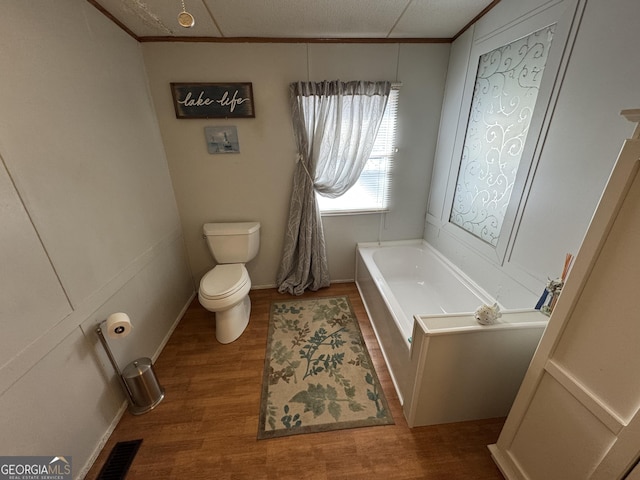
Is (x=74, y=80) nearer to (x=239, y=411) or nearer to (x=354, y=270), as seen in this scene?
(x=239, y=411)

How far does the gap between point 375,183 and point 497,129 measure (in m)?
0.99

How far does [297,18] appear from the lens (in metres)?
1.59

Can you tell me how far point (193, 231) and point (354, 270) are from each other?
1.64m

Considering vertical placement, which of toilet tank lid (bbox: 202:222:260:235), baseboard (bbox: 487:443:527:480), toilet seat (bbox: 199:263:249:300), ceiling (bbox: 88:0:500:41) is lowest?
baseboard (bbox: 487:443:527:480)

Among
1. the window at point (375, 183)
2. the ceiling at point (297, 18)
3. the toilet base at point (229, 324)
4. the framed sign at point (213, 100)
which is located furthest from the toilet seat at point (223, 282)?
the ceiling at point (297, 18)

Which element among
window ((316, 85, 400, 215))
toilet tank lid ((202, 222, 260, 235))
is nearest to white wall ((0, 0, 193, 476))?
toilet tank lid ((202, 222, 260, 235))

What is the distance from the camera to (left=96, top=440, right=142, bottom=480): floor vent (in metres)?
1.16

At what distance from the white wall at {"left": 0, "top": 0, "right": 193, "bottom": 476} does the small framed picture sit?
46 cm

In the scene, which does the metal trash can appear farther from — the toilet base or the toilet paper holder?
the toilet base

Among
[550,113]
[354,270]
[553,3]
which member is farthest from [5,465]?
[553,3]

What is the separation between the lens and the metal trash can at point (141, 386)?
138cm

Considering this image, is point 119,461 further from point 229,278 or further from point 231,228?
point 231,228

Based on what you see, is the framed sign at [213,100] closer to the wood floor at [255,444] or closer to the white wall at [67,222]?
the white wall at [67,222]

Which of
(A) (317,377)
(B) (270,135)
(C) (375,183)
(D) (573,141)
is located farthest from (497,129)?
(A) (317,377)
